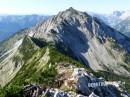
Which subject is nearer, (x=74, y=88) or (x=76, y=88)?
→ (x=74, y=88)

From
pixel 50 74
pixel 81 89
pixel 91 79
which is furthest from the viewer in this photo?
pixel 50 74

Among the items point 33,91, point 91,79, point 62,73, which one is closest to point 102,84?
point 91,79

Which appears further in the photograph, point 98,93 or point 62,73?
point 62,73

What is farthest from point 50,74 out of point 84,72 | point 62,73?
point 84,72

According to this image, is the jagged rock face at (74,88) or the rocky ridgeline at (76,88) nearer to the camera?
the jagged rock face at (74,88)

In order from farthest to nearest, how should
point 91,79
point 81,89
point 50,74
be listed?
point 50,74
point 91,79
point 81,89

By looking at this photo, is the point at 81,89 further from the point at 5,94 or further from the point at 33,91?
Answer: the point at 5,94

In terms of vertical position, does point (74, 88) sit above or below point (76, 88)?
above

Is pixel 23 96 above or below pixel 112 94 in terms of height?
above

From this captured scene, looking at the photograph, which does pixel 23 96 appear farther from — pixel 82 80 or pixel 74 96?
pixel 82 80

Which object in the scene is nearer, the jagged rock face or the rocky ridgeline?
the jagged rock face
